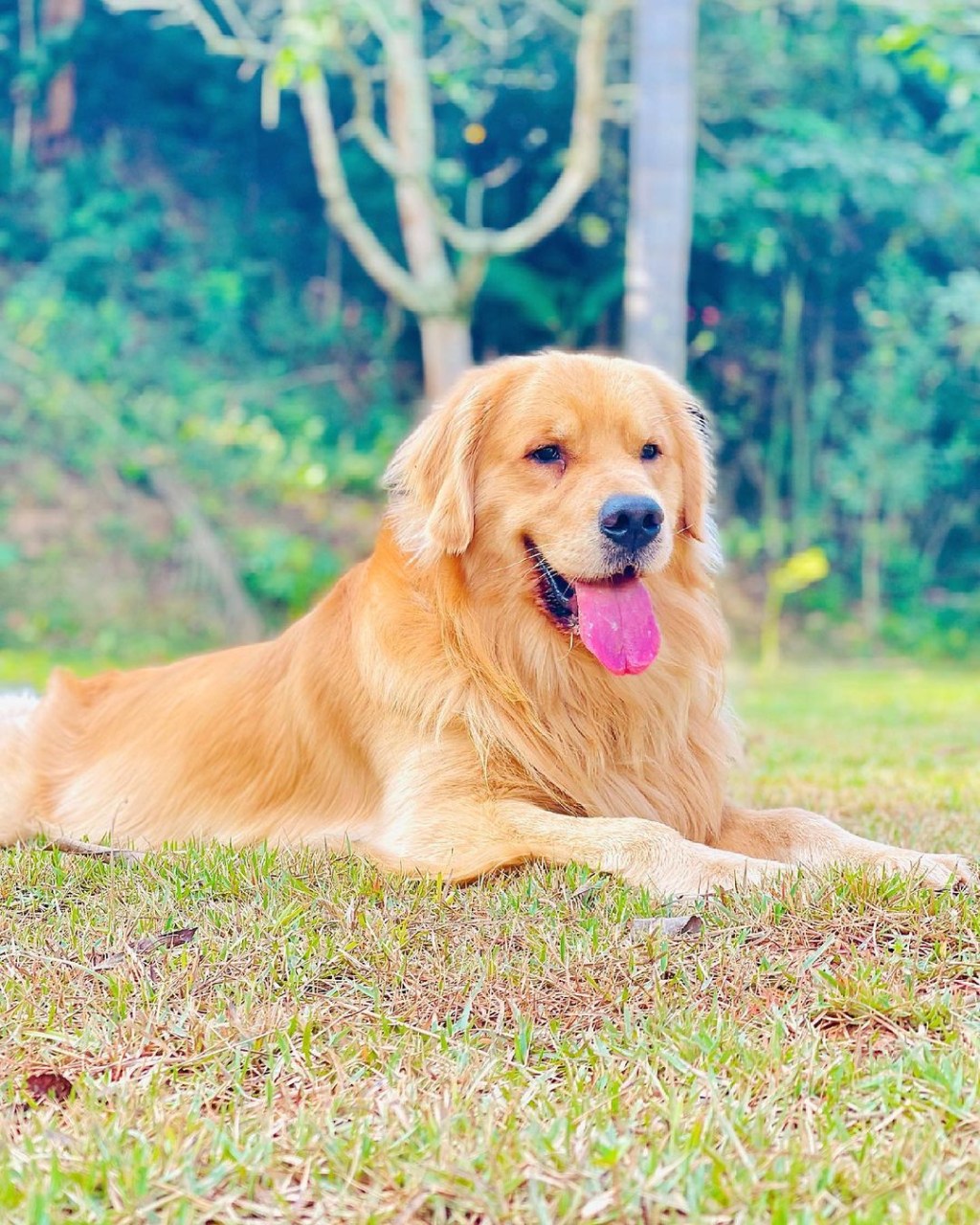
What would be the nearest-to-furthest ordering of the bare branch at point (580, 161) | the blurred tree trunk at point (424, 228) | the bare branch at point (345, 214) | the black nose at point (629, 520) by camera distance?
the black nose at point (629, 520) → the bare branch at point (580, 161) → the blurred tree trunk at point (424, 228) → the bare branch at point (345, 214)

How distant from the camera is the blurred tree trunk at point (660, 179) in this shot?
895 centimetres

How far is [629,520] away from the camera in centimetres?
308

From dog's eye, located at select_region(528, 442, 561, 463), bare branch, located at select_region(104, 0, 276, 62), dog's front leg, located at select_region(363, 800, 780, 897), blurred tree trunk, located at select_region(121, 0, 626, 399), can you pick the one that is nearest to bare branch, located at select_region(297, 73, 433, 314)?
blurred tree trunk, located at select_region(121, 0, 626, 399)

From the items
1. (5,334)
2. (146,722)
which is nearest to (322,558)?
(5,334)

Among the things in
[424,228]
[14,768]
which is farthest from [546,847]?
[424,228]

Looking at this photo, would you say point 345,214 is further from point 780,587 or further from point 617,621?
point 617,621

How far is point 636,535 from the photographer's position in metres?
3.09

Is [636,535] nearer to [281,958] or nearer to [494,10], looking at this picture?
[281,958]

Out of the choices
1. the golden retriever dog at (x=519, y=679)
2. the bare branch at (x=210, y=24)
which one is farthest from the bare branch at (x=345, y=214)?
the golden retriever dog at (x=519, y=679)

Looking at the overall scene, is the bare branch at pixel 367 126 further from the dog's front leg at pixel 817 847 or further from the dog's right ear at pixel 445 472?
the dog's front leg at pixel 817 847

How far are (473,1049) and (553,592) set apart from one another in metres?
1.42

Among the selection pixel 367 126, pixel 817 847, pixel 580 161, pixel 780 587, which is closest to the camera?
pixel 817 847

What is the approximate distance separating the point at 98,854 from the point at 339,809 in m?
0.60

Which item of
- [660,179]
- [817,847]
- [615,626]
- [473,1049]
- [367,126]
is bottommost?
[817,847]
